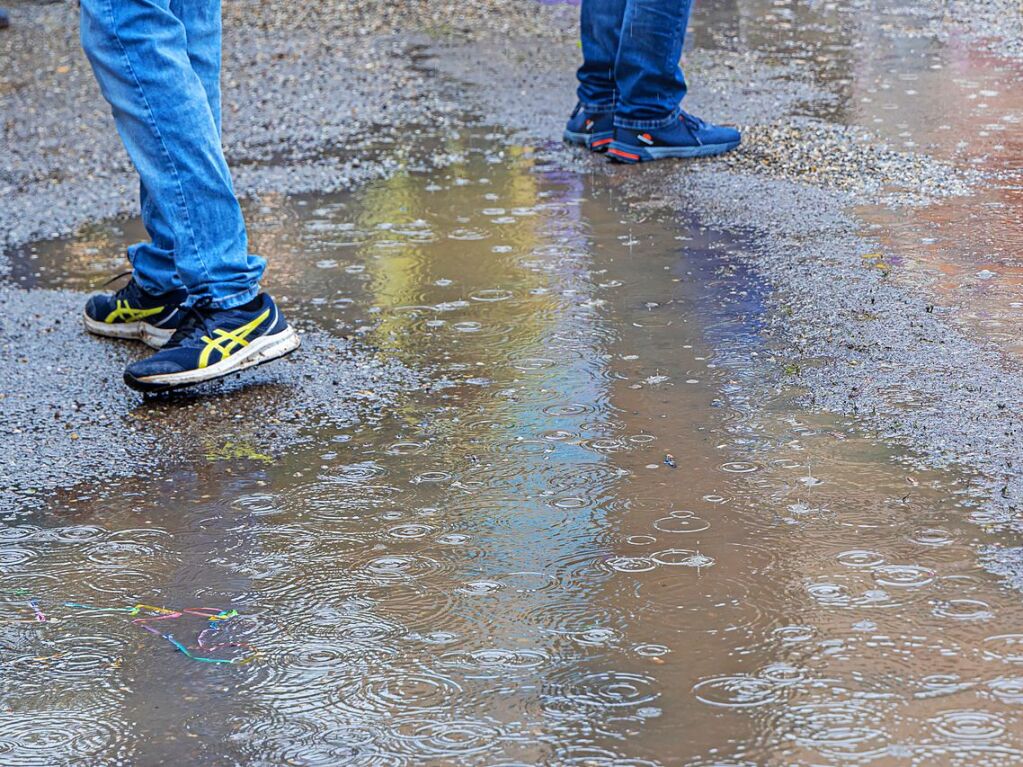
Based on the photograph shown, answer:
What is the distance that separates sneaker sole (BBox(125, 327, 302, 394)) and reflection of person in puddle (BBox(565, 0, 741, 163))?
1989 mm

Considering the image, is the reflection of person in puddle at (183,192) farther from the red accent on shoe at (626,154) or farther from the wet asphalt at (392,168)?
the red accent on shoe at (626,154)

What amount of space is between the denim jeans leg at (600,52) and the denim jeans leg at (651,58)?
14 centimetres

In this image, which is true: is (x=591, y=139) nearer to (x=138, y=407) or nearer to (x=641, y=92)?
(x=641, y=92)

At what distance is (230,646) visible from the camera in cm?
198

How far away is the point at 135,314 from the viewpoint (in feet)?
10.9

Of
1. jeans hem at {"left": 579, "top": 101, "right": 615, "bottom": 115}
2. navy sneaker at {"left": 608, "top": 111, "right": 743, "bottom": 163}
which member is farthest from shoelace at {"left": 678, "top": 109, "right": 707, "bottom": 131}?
jeans hem at {"left": 579, "top": 101, "right": 615, "bottom": 115}

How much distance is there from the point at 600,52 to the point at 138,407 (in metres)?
2.68

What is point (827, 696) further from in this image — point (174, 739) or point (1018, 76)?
point (1018, 76)

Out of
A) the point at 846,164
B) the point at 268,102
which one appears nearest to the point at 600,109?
the point at 846,164

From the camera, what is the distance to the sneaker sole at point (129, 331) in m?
3.24

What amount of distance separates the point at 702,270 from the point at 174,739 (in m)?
2.12

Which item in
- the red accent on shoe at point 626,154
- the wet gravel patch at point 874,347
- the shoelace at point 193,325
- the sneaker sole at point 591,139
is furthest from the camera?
the sneaker sole at point 591,139

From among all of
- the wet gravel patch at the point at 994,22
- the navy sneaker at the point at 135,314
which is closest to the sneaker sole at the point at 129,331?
the navy sneaker at the point at 135,314

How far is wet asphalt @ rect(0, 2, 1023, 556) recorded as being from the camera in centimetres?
270
